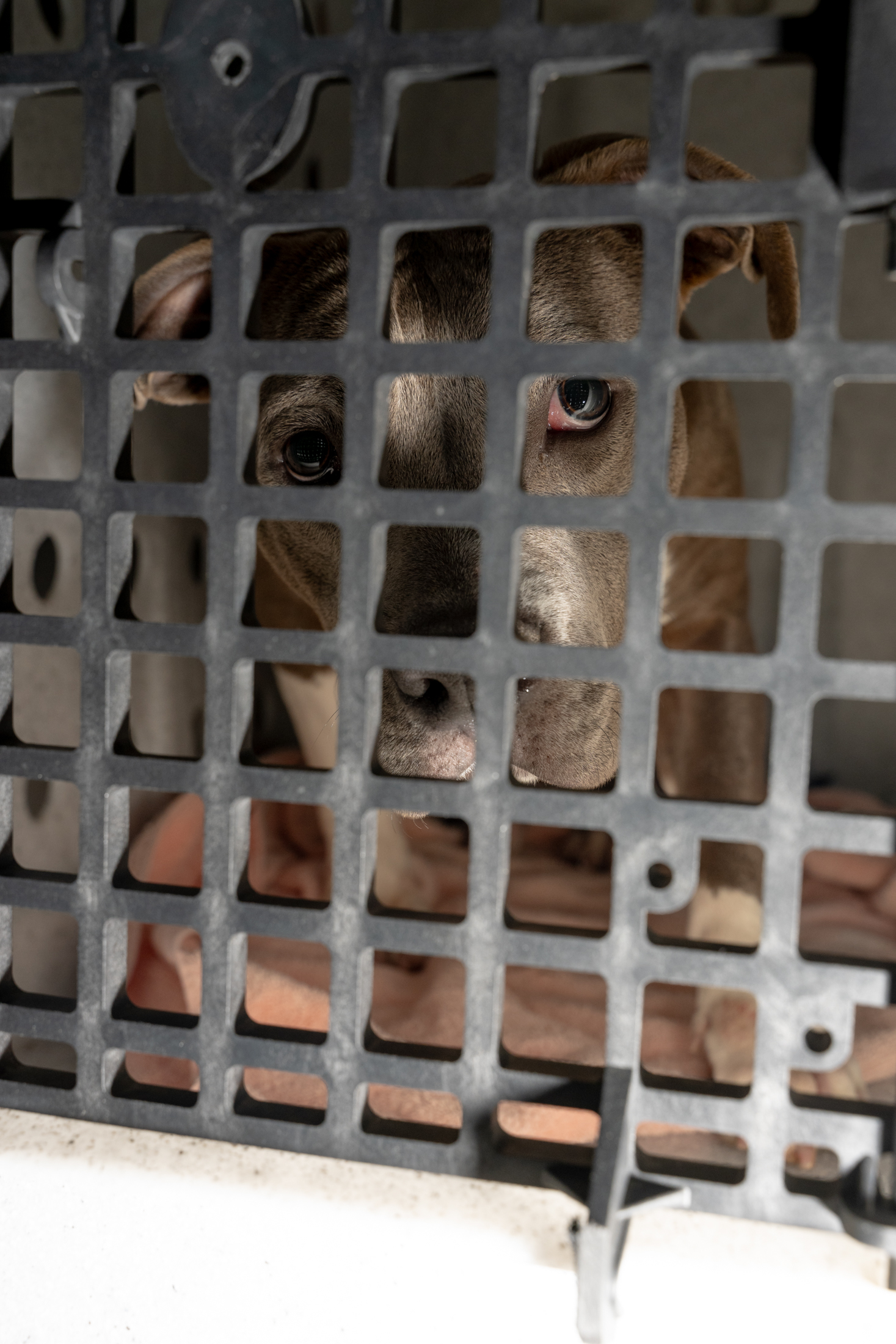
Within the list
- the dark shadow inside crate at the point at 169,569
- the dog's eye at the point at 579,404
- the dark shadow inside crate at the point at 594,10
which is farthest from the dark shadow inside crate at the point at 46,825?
the dark shadow inside crate at the point at 594,10

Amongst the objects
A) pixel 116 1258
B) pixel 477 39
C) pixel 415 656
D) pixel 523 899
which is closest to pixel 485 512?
pixel 415 656

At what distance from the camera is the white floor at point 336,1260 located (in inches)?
24.1

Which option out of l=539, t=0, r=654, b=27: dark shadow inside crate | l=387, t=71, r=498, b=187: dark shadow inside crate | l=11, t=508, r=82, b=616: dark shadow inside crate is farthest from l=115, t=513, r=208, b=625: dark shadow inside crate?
l=539, t=0, r=654, b=27: dark shadow inside crate

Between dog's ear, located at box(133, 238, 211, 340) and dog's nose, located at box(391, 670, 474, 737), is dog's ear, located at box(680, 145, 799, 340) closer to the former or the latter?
dog's nose, located at box(391, 670, 474, 737)

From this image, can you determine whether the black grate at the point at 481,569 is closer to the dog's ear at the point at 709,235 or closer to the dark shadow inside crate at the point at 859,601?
the dog's ear at the point at 709,235

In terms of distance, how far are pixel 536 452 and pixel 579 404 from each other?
0.53 feet

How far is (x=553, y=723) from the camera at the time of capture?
1.31m

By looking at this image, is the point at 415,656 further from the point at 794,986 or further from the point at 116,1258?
the point at 116,1258

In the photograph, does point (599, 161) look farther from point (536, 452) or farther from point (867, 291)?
point (867, 291)

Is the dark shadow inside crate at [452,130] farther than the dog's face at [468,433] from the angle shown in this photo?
Yes

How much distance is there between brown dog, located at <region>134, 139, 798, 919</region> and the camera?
131cm

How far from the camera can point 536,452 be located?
1.62 metres

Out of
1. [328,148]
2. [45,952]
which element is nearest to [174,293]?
[45,952]

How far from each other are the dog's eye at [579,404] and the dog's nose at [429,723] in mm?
692
